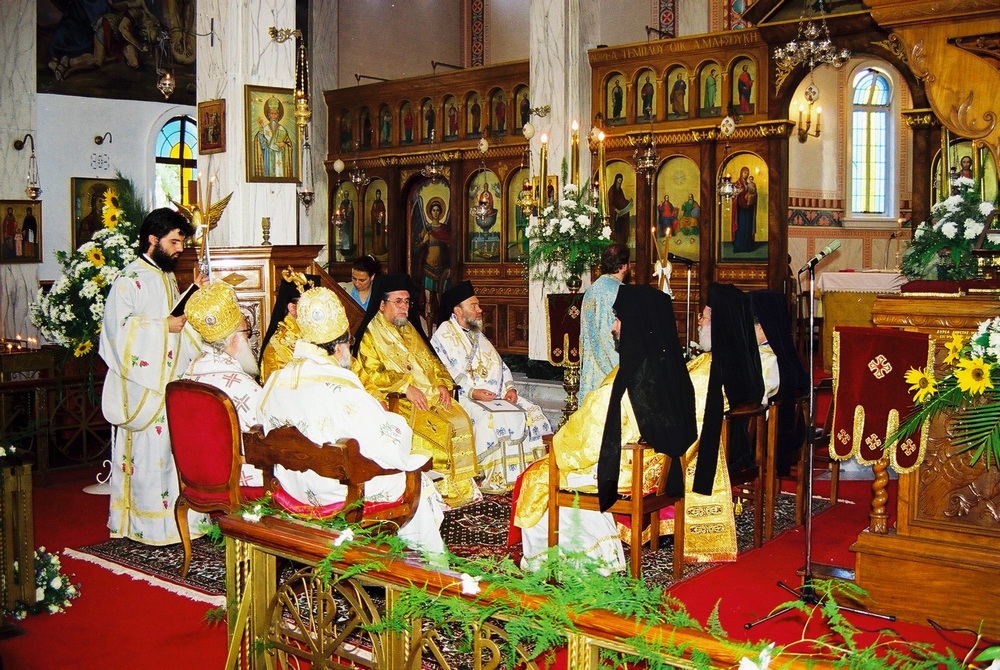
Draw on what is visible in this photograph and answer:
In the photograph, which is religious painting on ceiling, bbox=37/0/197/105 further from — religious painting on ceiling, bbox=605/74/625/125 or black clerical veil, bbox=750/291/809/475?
black clerical veil, bbox=750/291/809/475

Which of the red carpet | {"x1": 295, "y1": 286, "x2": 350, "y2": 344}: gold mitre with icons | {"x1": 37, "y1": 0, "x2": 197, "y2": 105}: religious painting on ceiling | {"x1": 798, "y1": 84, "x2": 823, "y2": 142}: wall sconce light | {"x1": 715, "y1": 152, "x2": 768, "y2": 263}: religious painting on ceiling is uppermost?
{"x1": 37, "y1": 0, "x2": 197, "y2": 105}: religious painting on ceiling

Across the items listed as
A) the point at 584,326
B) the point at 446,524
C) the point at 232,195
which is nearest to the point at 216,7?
the point at 232,195

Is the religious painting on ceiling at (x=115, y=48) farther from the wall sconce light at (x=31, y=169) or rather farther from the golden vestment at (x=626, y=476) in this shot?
the golden vestment at (x=626, y=476)

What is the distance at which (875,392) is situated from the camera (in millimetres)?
5117

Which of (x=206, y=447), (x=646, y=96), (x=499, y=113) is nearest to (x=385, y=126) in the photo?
(x=499, y=113)

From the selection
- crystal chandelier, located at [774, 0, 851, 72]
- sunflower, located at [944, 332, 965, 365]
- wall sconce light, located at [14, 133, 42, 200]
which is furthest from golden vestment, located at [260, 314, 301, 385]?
wall sconce light, located at [14, 133, 42, 200]

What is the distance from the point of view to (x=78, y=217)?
16.2 meters

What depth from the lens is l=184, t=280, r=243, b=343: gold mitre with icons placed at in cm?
537

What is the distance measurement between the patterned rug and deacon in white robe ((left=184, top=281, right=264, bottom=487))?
0.72m

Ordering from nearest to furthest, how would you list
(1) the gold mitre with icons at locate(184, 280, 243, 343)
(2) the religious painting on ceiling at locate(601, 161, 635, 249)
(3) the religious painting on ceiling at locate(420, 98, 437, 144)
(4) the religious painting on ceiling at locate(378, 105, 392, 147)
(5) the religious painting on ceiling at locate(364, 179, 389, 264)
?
1. (1) the gold mitre with icons at locate(184, 280, 243, 343)
2. (2) the religious painting on ceiling at locate(601, 161, 635, 249)
3. (3) the religious painting on ceiling at locate(420, 98, 437, 144)
4. (4) the religious painting on ceiling at locate(378, 105, 392, 147)
5. (5) the religious painting on ceiling at locate(364, 179, 389, 264)

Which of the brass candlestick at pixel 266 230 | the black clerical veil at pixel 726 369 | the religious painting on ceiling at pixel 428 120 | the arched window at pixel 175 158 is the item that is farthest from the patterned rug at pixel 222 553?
the arched window at pixel 175 158

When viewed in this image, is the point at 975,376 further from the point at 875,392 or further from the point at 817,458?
the point at 817,458

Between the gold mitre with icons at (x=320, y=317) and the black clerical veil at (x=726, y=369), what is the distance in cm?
220

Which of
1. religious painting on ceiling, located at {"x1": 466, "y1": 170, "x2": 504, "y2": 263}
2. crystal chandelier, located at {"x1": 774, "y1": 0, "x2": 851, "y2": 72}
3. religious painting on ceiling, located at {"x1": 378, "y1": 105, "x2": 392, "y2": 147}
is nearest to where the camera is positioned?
crystal chandelier, located at {"x1": 774, "y1": 0, "x2": 851, "y2": 72}
